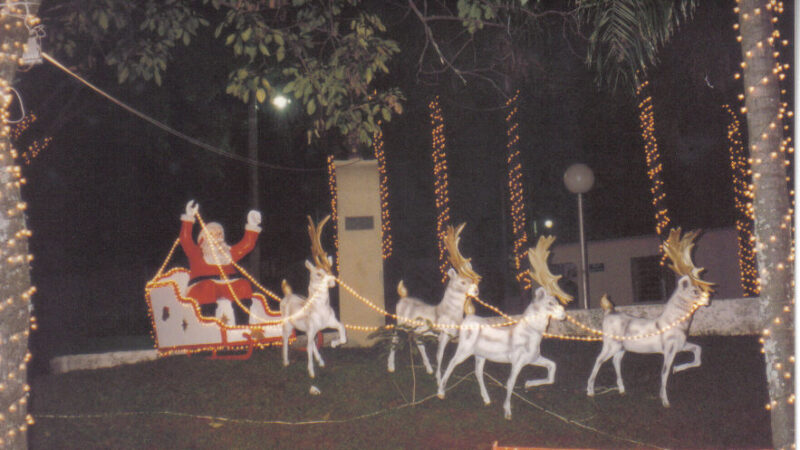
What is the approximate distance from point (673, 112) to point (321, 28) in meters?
9.56

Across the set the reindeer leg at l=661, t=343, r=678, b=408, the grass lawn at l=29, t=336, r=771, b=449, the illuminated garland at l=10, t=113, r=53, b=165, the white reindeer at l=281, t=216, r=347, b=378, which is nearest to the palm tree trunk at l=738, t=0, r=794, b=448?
the grass lawn at l=29, t=336, r=771, b=449

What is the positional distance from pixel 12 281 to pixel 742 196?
15913 mm

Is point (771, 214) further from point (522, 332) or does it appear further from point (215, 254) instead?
point (215, 254)

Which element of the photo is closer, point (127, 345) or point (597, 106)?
point (127, 345)

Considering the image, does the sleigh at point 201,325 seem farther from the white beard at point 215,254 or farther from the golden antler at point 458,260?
the golden antler at point 458,260

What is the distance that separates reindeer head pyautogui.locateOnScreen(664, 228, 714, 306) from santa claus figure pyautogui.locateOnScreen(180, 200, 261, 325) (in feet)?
21.0

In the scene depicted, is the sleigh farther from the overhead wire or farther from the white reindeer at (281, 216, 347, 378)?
the overhead wire

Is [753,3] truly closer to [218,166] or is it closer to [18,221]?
[18,221]

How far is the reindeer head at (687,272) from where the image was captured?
9445mm

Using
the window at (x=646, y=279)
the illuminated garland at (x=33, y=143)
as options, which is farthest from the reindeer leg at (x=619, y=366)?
the window at (x=646, y=279)

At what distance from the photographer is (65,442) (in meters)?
8.77

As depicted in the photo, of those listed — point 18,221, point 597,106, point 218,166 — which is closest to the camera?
point 18,221

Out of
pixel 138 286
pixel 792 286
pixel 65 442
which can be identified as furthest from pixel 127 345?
pixel 792 286

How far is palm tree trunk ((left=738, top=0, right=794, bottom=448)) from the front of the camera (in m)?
6.48
